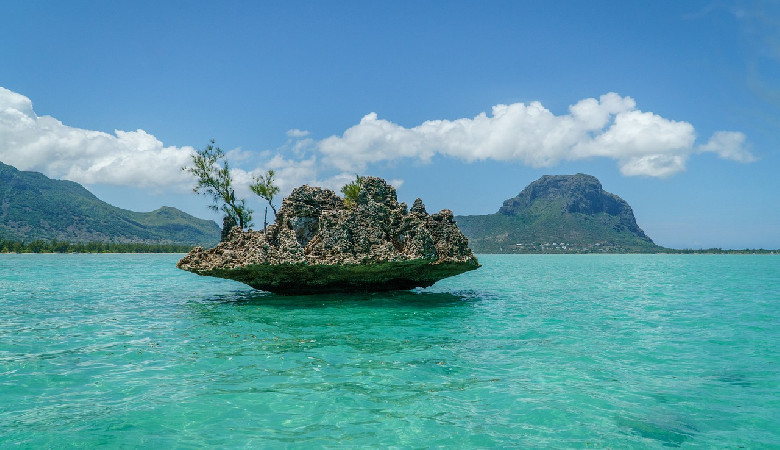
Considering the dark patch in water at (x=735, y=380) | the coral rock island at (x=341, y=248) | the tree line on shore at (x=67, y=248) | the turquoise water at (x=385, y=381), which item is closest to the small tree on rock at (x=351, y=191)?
the coral rock island at (x=341, y=248)

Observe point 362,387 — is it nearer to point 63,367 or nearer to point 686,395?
point 686,395

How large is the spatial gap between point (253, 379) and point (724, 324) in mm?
16402

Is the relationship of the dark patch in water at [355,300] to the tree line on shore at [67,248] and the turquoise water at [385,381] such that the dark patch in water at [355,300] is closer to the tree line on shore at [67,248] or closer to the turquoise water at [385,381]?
the turquoise water at [385,381]

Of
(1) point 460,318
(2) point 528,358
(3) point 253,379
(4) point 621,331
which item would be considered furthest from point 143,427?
(4) point 621,331

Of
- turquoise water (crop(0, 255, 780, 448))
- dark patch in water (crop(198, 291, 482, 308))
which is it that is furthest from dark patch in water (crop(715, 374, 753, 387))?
dark patch in water (crop(198, 291, 482, 308))

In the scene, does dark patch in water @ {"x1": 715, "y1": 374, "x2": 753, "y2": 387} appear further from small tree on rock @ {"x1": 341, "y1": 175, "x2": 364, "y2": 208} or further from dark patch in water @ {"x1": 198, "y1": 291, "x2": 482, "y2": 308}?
small tree on rock @ {"x1": 341, "y1": 175, "x2": 364, "y2": 208}

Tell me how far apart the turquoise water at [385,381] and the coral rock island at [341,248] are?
3.26 m

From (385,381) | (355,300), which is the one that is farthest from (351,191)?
(385,381)

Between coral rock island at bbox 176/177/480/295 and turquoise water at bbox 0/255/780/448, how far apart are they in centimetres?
326

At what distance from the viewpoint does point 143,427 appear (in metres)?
6.43

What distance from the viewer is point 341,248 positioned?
19906 mm

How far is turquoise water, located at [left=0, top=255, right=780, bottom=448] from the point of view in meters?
6.30

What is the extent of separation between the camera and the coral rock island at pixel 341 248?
19922mm

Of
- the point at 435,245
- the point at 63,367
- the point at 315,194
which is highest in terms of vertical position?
the point at 315,194
